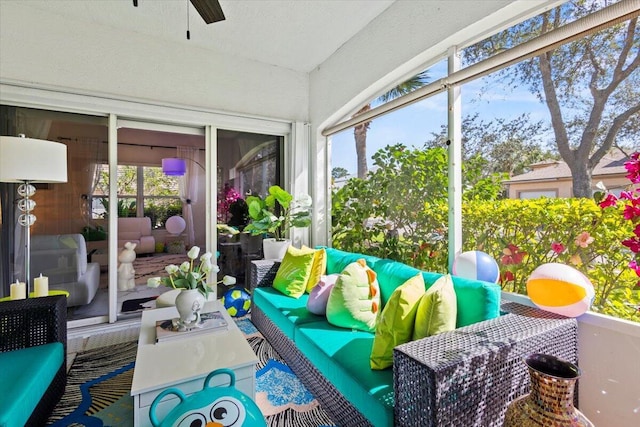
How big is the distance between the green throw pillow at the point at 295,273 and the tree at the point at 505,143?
1.57 meters

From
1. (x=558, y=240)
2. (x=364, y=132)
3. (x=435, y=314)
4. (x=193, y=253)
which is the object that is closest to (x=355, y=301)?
(x=435, y=314)

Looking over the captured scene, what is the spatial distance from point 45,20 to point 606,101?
426 cm

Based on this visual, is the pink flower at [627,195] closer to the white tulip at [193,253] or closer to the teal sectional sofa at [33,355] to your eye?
the white tulip at [193,253]

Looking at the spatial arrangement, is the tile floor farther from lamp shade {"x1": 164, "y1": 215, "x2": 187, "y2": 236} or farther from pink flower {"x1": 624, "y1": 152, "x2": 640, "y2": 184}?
pink flower {"x1": 624, "y1": 152, "x2": 640, "y2": 184}

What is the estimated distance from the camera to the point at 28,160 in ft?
7.26

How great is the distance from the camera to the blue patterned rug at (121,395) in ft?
5.78

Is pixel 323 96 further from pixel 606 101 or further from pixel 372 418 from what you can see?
pixel 372 418

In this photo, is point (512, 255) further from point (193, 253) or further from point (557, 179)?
point (193, 253)

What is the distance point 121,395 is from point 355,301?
1653 mm

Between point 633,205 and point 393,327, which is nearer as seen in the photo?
point 633,205

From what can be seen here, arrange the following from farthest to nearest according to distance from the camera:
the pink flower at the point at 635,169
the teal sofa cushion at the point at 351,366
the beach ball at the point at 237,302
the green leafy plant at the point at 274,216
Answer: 1. the green leafy plant at the point at 274,216
2. the beach ball at the point at 237,302
3. the teal sofa cushion at the point at 351,366
4. the pink flower at the point at 635,169

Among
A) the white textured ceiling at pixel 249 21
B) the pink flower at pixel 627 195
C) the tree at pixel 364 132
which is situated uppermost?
the white textured ceiling at pixel 249 21

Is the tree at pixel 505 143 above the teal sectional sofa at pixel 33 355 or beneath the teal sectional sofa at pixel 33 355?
above

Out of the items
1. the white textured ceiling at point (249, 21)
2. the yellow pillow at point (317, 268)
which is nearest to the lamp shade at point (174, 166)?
the white textured ceiling at point (249, 21)
